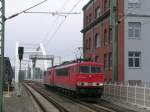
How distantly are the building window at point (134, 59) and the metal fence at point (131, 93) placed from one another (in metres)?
14.8

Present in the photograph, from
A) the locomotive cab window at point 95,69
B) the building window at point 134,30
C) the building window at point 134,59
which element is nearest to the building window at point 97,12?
the building window at point 134,30

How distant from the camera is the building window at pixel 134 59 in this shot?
186 ft

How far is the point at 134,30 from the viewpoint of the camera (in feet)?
187

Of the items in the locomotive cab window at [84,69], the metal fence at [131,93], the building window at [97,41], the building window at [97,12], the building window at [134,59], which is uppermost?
the building window at [97,12]

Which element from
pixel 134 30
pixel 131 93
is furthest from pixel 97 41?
pixel 131 93

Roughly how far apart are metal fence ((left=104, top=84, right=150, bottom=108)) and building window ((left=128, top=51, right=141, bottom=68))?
14.8 metres

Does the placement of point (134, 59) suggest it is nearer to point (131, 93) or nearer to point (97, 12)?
point (97, 12)

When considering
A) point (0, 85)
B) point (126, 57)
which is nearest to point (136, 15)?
point (126, 57)

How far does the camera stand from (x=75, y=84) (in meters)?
37.7

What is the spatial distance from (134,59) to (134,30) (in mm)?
3494

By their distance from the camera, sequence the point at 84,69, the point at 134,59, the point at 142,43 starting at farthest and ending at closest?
the point at 142,43
the point at 134,59
the point at 84,69

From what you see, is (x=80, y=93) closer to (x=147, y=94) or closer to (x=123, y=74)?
(x=147, y=94)

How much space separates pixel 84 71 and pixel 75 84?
1.33 metres

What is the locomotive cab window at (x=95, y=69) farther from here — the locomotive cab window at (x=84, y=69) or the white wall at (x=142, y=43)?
the white wall at (x=142, y=43)
